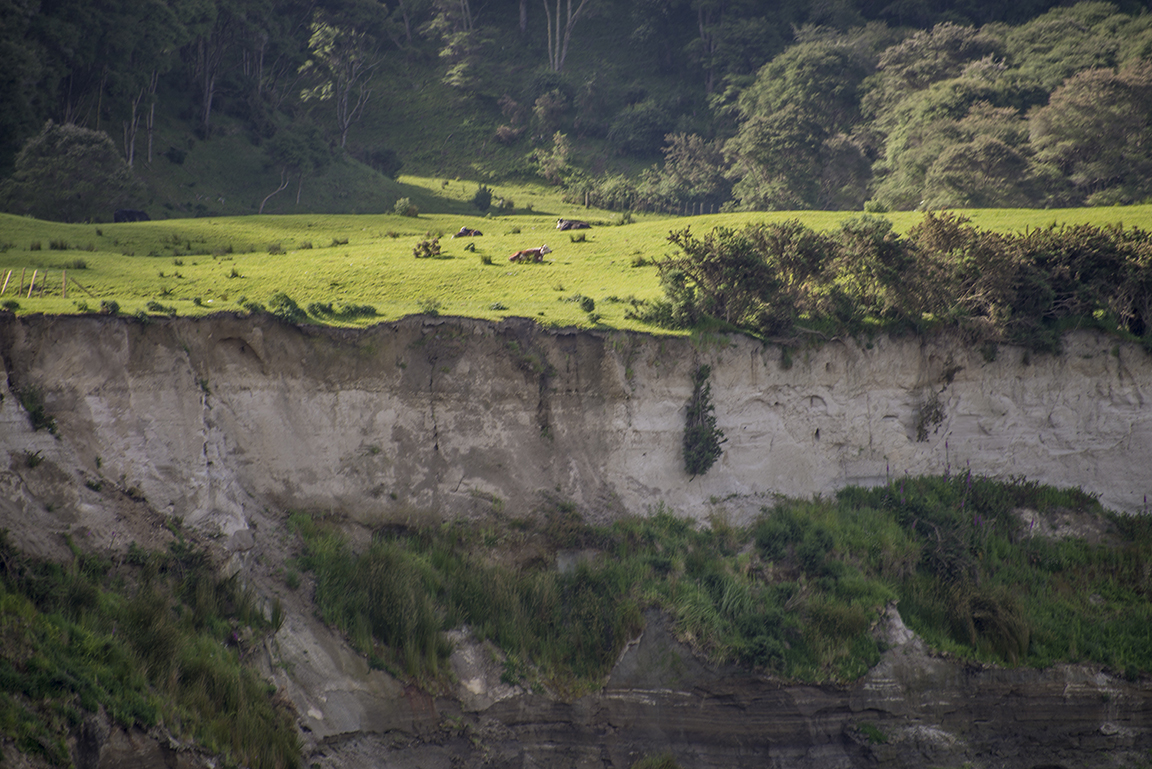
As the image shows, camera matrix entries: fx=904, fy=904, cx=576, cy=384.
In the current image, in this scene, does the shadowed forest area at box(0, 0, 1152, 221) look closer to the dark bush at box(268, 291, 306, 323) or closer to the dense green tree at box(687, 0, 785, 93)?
the dense green tree at box(687, 0, 785, 93)

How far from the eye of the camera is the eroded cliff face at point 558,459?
1465 centimetres

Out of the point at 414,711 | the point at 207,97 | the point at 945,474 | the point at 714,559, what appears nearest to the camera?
the point at 414,711

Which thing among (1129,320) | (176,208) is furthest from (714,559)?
(176,208)

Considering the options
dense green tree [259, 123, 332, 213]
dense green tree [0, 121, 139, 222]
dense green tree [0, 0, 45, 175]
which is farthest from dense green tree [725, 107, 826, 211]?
dense green tree [0, 0, 45, 175]

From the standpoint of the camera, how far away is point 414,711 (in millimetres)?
14898

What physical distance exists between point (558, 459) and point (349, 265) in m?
9.08

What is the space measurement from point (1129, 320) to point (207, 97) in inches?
A: 1861

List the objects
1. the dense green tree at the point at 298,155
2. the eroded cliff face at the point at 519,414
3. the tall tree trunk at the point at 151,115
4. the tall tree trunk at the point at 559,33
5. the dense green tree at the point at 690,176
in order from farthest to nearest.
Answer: the tall tree trunk at the point at 559,33 → the dense green tree at the point at 690,176 → the dense green tree at the point at 298,155 → the tall tree trunk at the point at 151,115 → the eroded cliff face at the point at 519,414

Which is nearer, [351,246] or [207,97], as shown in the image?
[351,246]

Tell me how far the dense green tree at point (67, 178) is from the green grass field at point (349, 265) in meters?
8.31

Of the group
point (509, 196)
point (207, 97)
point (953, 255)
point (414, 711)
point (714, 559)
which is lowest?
point (414, 711)

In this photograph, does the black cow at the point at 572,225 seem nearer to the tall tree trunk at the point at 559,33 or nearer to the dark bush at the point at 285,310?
the dark bush at the point at 285,310

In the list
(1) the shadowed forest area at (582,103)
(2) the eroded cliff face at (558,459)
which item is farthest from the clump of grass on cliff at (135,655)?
(1) the shadowed forest area at (582,103)

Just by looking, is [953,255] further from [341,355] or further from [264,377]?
[264,377]
